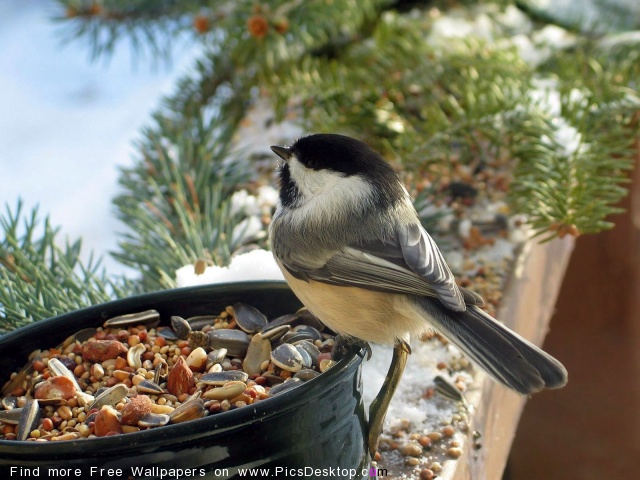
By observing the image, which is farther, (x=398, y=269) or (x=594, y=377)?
(x=594, y=377)

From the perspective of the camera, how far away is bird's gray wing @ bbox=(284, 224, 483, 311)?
0.70m

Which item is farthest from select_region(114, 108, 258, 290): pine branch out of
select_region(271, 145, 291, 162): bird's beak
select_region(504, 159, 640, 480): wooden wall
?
select_region(504, 159, 640, 480): wooden wall

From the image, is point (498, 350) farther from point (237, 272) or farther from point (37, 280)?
point (37, 280)

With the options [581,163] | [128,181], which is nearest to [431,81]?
[581,163]

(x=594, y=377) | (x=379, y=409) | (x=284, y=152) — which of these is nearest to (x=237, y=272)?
(x=284, y=152)

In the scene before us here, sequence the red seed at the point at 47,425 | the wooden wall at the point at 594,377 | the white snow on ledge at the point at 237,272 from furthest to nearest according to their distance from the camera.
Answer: the wooden wall at the point at 594,377
the white snow on ledge at the point at 237,272
the red seed at the point at 47,425

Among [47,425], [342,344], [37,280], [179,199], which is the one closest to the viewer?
[47,425]

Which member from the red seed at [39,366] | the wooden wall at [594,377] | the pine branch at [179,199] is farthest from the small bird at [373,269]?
the wooden wall at [594,377]

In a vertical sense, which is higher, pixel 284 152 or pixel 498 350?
pixel 284 152

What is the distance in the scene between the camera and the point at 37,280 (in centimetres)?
79

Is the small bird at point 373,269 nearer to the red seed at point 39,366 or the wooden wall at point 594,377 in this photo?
the red seed at point 39,366

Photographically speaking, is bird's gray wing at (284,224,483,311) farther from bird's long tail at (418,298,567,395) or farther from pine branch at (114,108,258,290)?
pine branch at (114,108,258,290)

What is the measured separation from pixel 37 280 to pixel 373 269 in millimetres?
364

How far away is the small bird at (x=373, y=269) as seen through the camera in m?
0.63
